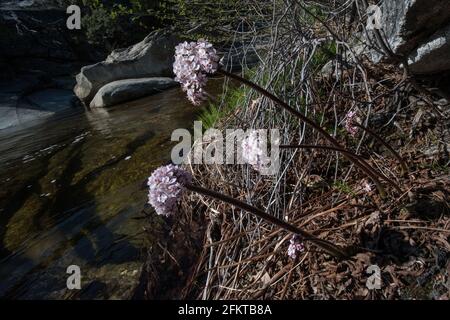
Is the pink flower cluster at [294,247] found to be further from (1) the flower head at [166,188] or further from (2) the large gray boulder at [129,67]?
(2) the large gray boulder at [129,67]

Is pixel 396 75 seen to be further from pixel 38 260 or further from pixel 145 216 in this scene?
pixel 38 260

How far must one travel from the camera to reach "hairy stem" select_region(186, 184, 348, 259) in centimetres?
174

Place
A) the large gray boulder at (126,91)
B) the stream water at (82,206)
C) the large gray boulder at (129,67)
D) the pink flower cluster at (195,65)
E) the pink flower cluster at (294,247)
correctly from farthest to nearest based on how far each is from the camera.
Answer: the large gray boulder at (129,67)
the large gray boulder at (126,91)
the stream water at (82,206)
the pink flower cluster at (294,247)
the pink flower cluster at (195,65)

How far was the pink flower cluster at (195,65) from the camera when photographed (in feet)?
6.15

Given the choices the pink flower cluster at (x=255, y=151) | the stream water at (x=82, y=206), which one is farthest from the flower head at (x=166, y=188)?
the stream water at (x=82, y=206)

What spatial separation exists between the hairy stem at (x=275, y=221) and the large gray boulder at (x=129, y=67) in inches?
451

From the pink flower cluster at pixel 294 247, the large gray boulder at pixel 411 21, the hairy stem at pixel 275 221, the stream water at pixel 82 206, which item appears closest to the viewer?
the hairy stem at pixel 275 221

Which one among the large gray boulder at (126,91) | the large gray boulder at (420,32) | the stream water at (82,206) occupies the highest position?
the large gray boulder at (420,32)

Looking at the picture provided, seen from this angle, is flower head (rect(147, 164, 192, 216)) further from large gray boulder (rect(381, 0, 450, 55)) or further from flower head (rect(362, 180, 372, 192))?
large gray boulder (rect(381, 0, 450, 55))

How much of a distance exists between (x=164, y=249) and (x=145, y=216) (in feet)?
1.95

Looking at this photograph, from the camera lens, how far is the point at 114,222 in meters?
3.43

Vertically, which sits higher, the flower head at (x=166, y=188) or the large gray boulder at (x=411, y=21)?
the large gray boulder at (x=411, y=21)

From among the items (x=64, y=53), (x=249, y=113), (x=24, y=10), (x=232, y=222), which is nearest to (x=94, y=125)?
(x=249, y=113)

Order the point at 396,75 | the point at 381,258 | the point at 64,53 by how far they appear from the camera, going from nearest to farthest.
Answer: the point at 381,258
the point at 396,75
the point at 64,53
